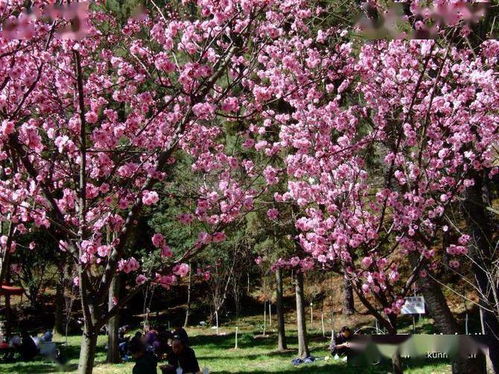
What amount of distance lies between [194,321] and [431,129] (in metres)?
18.2

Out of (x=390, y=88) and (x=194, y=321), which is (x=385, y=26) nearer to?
(x=390, y=88)

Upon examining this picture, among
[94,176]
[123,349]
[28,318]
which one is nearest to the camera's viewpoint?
[94,176]

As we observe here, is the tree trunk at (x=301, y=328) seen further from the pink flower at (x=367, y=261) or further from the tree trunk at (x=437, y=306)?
the pink flower at (x=367, y=261)

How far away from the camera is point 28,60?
467 cm

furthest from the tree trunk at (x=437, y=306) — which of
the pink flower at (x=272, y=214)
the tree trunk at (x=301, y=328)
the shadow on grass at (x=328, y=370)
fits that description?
the tree trunk at (x=301, y=328)

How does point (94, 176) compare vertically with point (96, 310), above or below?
above

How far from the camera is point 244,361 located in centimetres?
1286

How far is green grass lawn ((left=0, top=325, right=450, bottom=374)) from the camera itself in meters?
10.6

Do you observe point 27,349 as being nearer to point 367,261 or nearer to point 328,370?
point 328,370

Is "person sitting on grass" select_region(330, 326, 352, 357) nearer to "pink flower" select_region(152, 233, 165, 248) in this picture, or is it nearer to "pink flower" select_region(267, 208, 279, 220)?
"pink flower" select_region(267, 208, 279, 220)

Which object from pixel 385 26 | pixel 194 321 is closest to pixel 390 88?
pixel 385 26

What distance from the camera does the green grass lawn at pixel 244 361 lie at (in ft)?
34.9

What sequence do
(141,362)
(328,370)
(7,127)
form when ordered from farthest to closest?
(328,370), (141,362), (7,127)

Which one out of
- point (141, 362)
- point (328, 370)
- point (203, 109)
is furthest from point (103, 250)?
point (328, 370)
